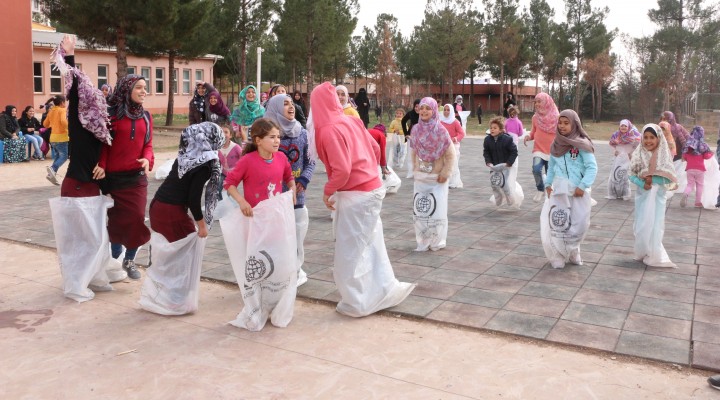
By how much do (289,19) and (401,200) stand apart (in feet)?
86.8

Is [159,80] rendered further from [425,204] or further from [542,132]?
[425,204]

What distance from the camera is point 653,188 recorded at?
6406 millimetres

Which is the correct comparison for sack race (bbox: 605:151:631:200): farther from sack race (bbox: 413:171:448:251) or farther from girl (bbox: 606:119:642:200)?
sack race (bbox: 413:171:448:251)

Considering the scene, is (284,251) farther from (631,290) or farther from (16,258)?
(16,258)

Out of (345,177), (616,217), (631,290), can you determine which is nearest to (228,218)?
(345,177)

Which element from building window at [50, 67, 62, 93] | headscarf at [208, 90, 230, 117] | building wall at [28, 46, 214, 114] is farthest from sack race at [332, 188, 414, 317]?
building window at [50, 67, 62, 93]

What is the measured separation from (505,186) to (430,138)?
2956mm

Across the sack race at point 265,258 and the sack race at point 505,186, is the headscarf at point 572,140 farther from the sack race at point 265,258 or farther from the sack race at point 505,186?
the sack race at point 505,186

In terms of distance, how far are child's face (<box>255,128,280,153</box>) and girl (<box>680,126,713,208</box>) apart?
8.01 metres

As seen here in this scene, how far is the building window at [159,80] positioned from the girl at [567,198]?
37.8 metres

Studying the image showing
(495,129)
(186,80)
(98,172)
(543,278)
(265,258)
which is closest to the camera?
(265,258)

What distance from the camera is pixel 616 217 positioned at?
933 centimetres

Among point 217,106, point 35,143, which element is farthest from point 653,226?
point 35,143

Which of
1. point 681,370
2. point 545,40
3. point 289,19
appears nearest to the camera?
point 681,370
